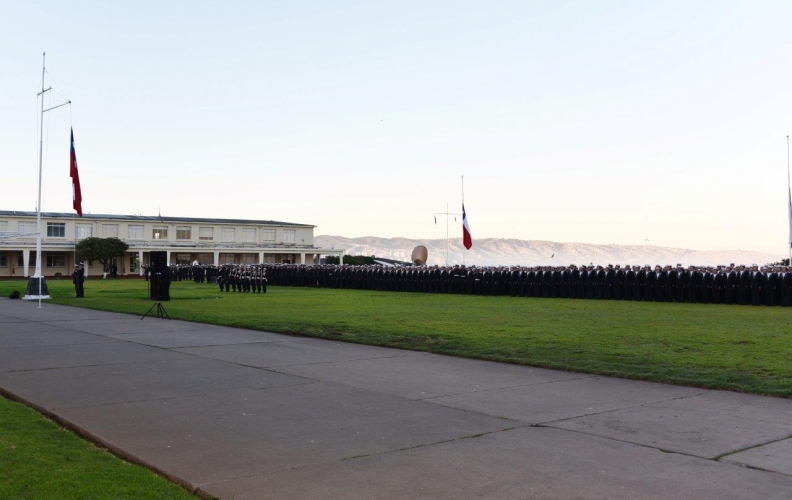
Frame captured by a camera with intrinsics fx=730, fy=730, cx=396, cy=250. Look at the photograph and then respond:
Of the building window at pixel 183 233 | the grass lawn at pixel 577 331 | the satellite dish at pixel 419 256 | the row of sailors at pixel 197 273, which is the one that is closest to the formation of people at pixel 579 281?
the grass lawn at pixel 577 331

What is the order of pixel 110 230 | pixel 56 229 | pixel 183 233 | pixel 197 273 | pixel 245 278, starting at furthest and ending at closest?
pixel 183 233 < pixel 110 230 < pixel 56 229 < pixel 197 273 < pixel 245 278

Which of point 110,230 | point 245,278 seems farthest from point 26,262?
point 245,278

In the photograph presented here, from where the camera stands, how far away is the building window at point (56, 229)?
7381 centimetres

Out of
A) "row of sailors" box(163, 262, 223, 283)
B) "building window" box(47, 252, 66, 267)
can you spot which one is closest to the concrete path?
"row of sailors" box(163, 262, 223, 283)

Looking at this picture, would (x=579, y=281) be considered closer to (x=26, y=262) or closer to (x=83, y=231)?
(x=26, y=262)

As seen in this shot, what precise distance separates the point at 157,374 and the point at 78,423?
305 centimetres

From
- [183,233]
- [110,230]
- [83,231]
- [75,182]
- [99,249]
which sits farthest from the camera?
[183,233]

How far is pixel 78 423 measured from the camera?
662 cm

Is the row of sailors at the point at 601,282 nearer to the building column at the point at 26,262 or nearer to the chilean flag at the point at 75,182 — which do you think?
the chilean flag at the point at 75,182

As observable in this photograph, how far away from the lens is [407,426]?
662cm

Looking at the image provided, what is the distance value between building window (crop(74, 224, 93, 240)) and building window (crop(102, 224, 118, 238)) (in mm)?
1316

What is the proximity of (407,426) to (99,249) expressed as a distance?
6967cm

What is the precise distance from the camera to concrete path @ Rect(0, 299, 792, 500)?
4.94 metres

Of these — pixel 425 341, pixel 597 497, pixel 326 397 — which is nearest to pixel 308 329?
pixel 425 341
